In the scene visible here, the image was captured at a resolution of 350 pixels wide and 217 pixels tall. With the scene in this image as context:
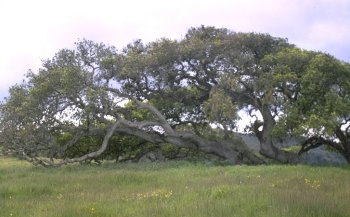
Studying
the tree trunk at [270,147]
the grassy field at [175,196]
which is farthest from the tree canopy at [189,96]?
the grassy field at [175,196]

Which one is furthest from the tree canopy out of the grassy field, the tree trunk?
the grassy field

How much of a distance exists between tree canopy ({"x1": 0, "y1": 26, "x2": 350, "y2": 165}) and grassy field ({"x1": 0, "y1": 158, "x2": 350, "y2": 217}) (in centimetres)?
905

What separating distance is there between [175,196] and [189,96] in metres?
21.2

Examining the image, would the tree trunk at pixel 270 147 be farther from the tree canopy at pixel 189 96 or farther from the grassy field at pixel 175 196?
the grassy field at pixel 175 196

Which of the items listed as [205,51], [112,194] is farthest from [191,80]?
[112,194]

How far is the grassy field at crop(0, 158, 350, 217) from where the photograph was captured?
1175 cm

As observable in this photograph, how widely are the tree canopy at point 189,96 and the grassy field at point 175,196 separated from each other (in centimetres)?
905

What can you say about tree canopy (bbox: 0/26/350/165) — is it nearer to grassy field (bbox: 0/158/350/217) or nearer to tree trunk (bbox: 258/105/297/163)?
tree trunk (bbox: 258/105/297/163)

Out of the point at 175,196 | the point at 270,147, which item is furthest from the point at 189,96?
the point at 175,196

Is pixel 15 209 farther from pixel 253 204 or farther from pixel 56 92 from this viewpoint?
pixel 56 92

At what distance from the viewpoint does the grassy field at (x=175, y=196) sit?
11.8m

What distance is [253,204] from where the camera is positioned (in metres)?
12.4

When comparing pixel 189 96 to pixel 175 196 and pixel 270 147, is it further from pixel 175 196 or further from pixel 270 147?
pixel 175 196

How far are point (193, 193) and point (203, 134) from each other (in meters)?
21.2
